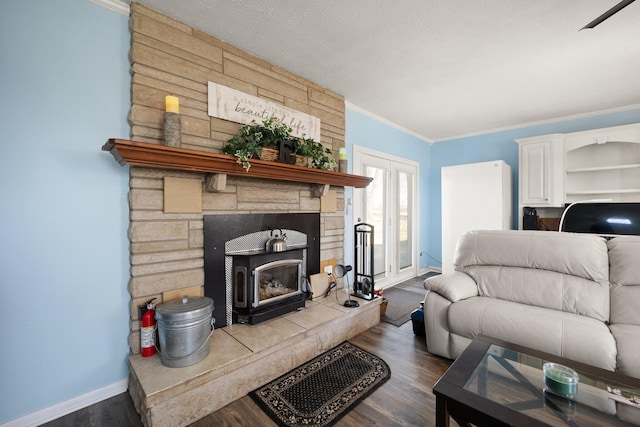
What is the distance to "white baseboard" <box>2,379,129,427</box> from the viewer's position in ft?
5.00

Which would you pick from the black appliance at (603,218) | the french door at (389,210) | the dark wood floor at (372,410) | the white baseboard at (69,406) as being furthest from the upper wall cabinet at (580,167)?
the white baseboard at (69,406)

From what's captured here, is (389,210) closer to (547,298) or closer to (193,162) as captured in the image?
(547,298)

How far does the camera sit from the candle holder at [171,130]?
181 cm

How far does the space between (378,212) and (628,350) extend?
2.83 metres

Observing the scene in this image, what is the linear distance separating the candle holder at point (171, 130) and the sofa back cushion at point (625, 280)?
10.4ft

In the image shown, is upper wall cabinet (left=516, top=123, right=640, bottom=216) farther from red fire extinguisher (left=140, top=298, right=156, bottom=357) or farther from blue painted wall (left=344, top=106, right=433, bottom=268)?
red fire extinguisher (left=140, top=298, right=156, bottom=357)

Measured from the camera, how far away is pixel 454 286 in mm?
2264

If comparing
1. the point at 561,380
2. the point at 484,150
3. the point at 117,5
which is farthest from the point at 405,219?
the point at 117,5

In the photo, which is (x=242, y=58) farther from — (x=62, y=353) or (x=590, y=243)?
(x=590, y=243)

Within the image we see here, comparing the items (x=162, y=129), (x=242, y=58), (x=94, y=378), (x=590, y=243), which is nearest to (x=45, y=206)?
(x=162, y=129)

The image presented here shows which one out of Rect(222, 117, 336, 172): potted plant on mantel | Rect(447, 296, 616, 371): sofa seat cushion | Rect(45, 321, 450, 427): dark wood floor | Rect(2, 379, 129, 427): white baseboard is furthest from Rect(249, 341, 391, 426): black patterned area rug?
Rect(222, 117, 336, 172): potted plant on mantel

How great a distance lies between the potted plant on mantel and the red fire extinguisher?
1164 millimetres

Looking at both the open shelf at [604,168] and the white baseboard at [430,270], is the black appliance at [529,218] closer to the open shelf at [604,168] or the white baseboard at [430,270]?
the open shelf at [604,168]

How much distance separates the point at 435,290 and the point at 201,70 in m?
2.58
